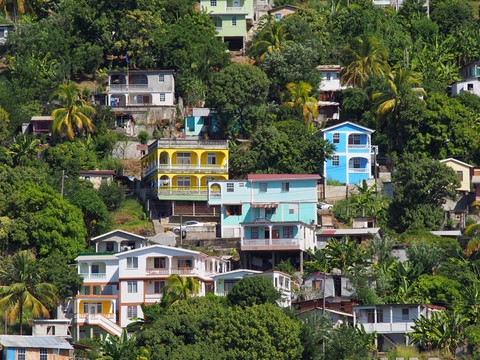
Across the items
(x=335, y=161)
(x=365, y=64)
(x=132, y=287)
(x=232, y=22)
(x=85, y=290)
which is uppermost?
(x=232, y=22)

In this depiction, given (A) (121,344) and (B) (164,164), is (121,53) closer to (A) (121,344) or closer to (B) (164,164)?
(B) (164,164)

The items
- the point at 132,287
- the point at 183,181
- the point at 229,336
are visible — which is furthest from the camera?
the point at 183,181

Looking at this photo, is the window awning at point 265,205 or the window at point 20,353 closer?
the window at point 20,353

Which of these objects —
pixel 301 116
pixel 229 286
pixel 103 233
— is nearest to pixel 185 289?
pixel 229 286

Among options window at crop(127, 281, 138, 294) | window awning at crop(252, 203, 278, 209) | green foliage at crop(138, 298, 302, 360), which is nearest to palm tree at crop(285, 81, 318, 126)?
window awning at crop(252, 203, 278, 209)

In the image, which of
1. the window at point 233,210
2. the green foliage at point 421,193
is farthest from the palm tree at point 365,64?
the window at point 233,210

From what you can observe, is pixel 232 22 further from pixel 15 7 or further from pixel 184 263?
pixel 184 263

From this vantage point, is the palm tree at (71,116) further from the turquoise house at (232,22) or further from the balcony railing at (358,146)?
the turquoise house at (232,22)

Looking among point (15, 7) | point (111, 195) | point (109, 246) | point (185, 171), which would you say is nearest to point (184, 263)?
point (109, 246)
